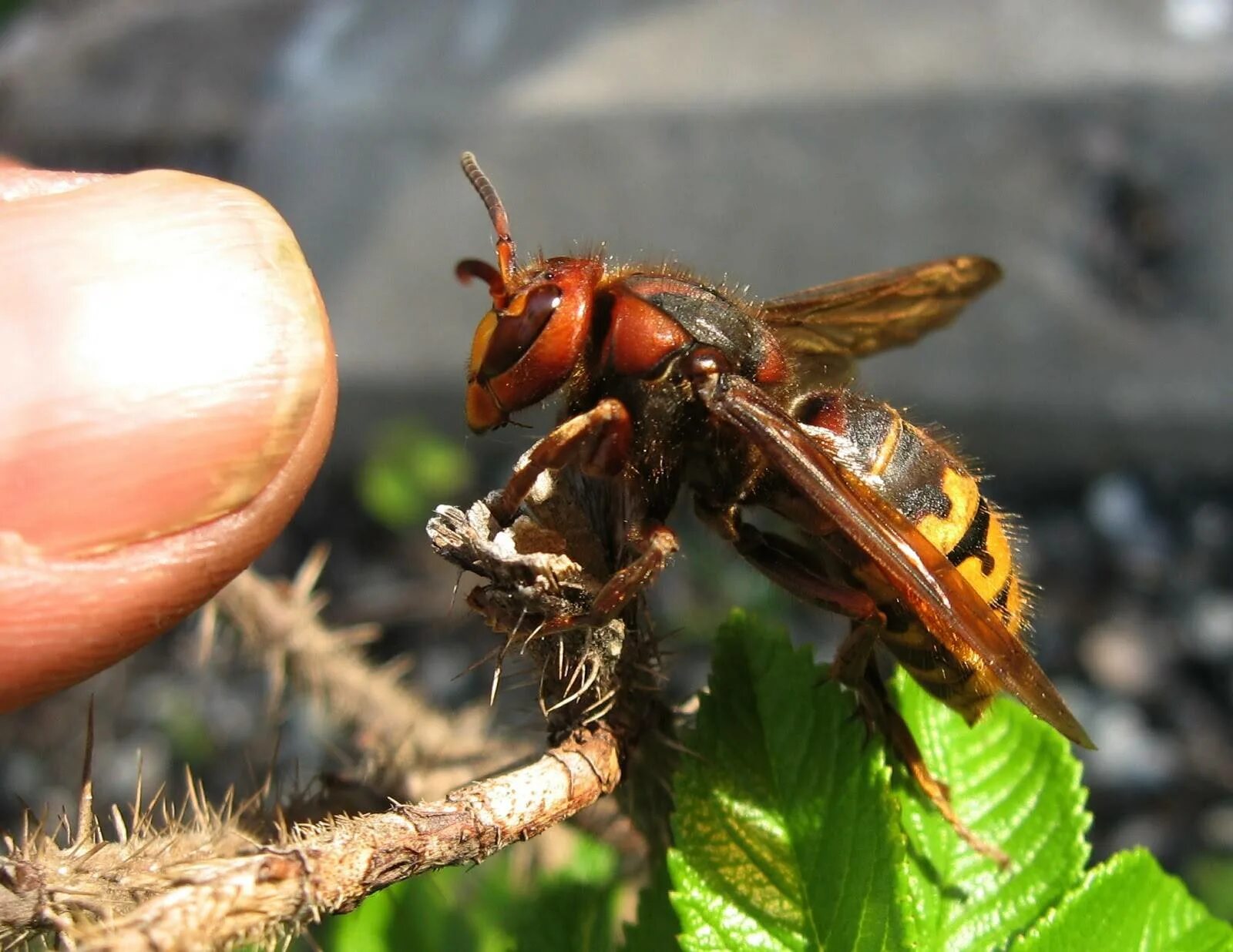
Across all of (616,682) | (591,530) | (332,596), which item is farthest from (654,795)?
(332,596)

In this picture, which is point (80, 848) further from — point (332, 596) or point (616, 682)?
point (332, 596)

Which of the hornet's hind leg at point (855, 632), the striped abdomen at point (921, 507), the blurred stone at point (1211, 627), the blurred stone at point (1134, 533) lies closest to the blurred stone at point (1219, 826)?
the blurred stone at point (1211, 627)

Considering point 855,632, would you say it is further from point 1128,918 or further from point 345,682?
point 345,682

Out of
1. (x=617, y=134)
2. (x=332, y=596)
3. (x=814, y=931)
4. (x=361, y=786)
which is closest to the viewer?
(x=814, y=931)

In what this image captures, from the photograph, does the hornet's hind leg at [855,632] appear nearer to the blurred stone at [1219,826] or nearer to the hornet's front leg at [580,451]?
the hornet's front leg at [580,451]

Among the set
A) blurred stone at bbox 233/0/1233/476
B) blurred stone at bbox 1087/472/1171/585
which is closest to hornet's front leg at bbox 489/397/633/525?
blurred stone at bbox 233/0/1233/476

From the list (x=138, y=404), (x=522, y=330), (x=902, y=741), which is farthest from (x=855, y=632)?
(x=138, y=404)

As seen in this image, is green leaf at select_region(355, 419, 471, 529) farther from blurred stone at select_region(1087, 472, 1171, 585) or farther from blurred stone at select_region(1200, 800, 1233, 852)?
blurred stone at select_region(1200, 800, 1233, 852)
